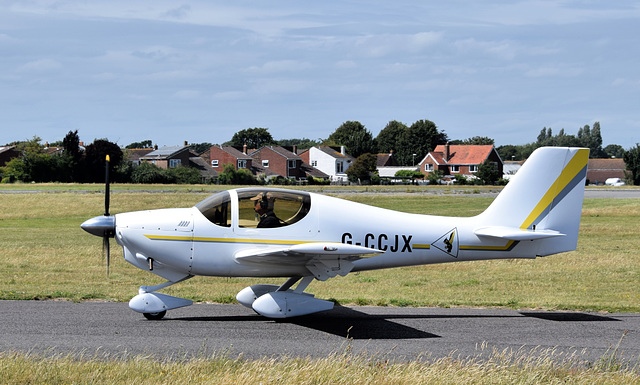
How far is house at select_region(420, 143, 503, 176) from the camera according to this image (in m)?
125

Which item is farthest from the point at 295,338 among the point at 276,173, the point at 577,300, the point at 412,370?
the point at 276,173

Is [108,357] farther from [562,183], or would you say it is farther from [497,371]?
[562,183]

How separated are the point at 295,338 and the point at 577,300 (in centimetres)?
724

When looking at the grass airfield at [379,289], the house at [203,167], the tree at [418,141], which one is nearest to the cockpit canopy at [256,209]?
the grass airfield at [379,289]

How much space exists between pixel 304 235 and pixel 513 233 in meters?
3.71

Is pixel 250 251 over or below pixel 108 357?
over

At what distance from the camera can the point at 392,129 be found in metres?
174

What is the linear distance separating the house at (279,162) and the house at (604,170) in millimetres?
68553

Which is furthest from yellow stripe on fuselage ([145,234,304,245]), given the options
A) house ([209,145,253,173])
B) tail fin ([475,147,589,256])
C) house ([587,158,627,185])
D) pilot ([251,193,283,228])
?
house ([587,158,627,185])

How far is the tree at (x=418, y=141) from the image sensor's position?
534 feet

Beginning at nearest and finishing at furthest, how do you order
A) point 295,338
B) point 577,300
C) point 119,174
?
1. point 295,338
2. point 577,300
3. point 119,174

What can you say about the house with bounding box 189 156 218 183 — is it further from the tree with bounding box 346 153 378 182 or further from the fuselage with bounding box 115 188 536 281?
the fuselage with bounding box 115 188 536 281

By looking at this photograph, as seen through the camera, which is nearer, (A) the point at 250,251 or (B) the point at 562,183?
(A) the point at 250,251

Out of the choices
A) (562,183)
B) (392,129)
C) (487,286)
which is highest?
(392,129)
